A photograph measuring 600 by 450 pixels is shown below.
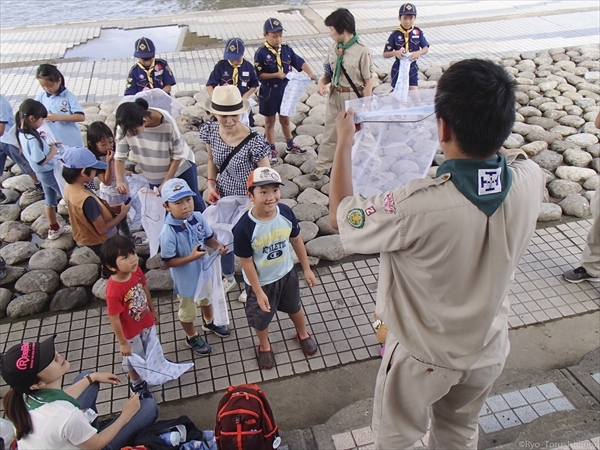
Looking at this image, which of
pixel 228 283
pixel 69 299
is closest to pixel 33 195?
pixel 69 299

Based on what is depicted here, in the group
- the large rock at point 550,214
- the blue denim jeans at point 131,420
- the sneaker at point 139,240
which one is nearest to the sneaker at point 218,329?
the blue denim jeans at point 131,420

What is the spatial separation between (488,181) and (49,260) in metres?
4.34

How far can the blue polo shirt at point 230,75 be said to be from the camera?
18.0 ft

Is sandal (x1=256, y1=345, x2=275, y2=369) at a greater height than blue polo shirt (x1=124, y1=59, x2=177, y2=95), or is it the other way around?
blue polo shirt (x1=124, y1=59, x2=177, y2=95)

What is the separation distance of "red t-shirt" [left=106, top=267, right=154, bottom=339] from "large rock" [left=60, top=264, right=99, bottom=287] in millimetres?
1486

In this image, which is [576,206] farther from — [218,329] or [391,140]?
[218,329]

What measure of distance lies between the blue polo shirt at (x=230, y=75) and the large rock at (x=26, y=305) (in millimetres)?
2822

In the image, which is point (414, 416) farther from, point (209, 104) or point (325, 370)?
point (209, 104)

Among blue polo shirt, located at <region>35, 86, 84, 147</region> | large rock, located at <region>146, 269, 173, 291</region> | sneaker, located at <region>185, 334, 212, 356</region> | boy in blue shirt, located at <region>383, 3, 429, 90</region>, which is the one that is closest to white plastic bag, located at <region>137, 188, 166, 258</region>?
large rock, located at <region>146, 269, 173, 291</region>

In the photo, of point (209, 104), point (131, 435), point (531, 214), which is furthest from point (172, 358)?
point (531, 214)

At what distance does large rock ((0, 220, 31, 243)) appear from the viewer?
17.1 feet

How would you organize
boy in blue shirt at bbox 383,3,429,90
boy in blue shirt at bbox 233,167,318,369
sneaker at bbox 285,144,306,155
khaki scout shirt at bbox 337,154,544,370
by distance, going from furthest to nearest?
1. sneaker at bbox 285,144,306,155
2. boy in blue shirt at bbox 383,3,429,90
3. boy in blue shirt at bbox 233,167,318,369
4. khaki scout shirt at bbox 337,154,544,370

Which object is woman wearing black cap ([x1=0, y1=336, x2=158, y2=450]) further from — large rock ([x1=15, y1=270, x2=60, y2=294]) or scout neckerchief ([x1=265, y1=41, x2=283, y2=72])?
scout neckerchief ([x1=265, y1=41, x2=283, y2=72])

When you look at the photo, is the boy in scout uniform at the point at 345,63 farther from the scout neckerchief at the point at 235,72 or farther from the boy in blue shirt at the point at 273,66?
the scout neckerchief at the point at 235,72
